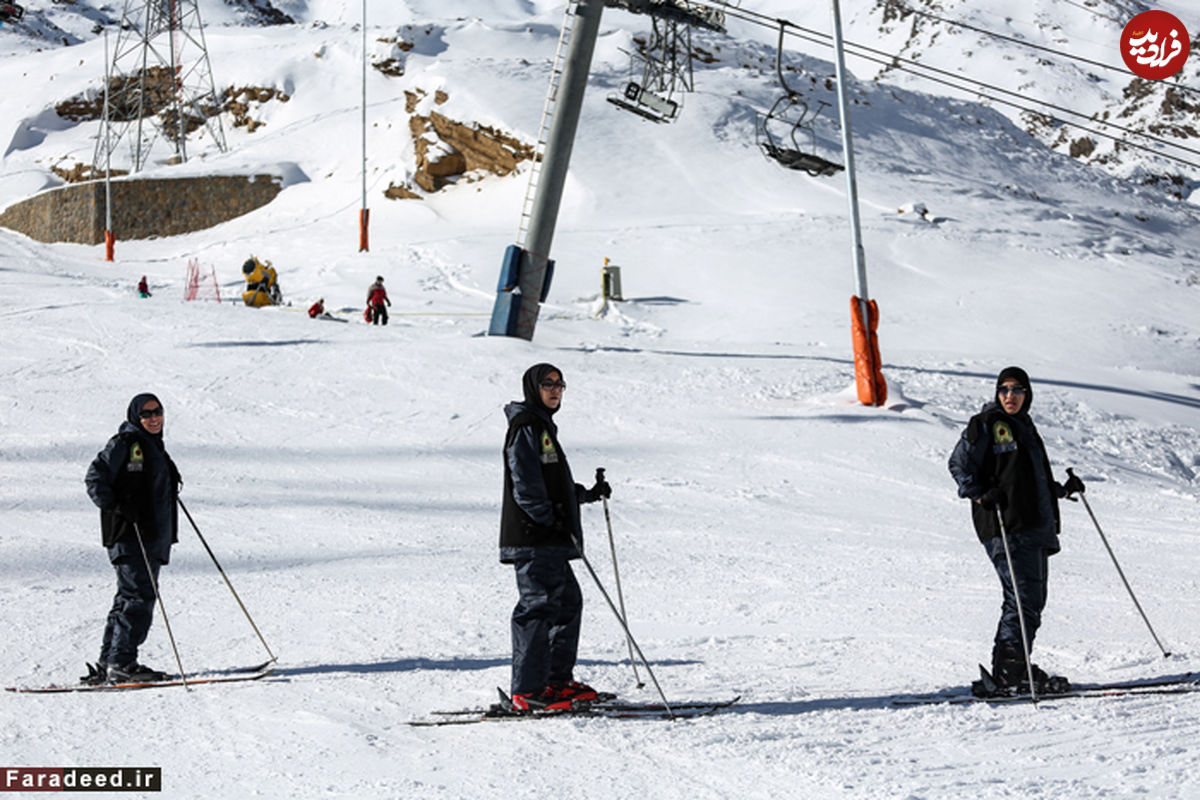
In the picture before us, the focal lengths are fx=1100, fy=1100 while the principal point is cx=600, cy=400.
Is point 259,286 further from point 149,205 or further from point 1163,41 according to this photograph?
point 149,205

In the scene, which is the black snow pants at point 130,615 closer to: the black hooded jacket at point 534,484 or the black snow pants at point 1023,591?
the black hooded jacket at point 534,484

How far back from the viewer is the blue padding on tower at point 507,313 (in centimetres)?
1662

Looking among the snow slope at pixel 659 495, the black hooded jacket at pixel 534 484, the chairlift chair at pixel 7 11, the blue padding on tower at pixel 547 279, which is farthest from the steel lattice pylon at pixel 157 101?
the black hooded jacket at pixel 534 484

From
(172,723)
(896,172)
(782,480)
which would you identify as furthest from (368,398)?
(896,172)

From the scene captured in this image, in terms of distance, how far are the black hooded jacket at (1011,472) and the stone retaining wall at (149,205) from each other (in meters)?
38.2

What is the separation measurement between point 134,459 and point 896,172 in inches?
1212

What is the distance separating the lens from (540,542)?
477 cm

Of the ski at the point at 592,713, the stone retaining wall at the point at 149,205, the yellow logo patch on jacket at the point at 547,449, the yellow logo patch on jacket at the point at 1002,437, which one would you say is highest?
the stone retaining wall at the point at 149,205

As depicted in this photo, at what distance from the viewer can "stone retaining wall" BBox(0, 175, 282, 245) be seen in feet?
132

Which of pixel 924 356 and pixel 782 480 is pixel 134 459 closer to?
pixel 782 480

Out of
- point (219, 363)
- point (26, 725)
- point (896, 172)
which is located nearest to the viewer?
point (26, 725)

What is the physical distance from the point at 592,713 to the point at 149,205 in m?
42.3

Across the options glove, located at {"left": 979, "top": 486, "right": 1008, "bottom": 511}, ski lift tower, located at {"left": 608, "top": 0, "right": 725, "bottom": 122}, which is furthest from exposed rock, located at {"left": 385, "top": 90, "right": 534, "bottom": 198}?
glove, located at {"left": 979, "top": 486, "right": 1008, "bottom": 511}

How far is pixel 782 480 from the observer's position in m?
10.7
